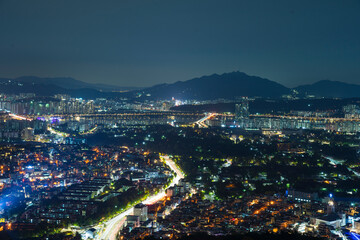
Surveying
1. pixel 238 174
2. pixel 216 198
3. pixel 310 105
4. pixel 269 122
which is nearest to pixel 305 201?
pixel 216 198

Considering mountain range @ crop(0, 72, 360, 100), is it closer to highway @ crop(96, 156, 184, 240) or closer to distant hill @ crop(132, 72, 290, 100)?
distant hill @ crop(132, 72, 290, 100)

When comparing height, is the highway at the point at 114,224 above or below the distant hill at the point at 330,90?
below

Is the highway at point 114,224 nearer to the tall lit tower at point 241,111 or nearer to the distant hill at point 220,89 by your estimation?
the tall lit tower at point 241,111

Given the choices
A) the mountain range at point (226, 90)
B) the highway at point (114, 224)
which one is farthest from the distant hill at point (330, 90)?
the highway at point (114, 224)

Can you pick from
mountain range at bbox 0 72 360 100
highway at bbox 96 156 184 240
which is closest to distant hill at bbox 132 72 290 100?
mountain range at bbox 0 72 360 100

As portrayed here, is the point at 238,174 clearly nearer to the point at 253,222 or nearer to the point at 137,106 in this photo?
the point at 253,222
